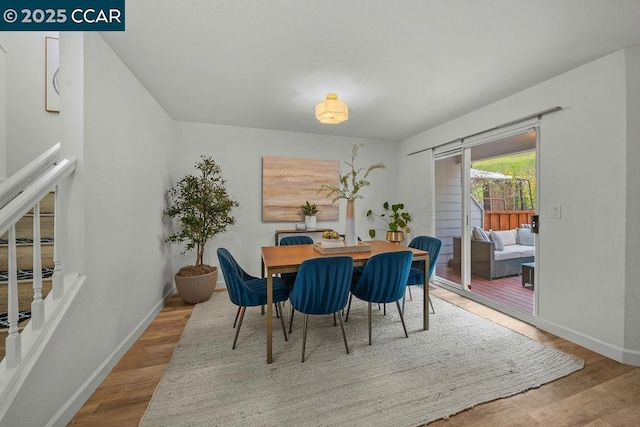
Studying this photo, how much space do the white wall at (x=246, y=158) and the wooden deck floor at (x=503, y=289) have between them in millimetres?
1888

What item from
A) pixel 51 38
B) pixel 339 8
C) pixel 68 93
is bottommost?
pixel 68 93

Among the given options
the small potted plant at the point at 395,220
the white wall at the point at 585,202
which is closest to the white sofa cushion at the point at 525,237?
the small potted plant at the point at 395,220

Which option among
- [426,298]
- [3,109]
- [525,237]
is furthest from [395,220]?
[3,109]

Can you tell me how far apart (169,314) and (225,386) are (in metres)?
1.56

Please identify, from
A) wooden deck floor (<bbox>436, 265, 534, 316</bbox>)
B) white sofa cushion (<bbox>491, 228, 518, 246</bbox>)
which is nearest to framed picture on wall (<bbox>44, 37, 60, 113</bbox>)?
wooden deck floor (<bbox>436, 265, 534, 316</bbox>)

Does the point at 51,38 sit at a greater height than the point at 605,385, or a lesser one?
greater

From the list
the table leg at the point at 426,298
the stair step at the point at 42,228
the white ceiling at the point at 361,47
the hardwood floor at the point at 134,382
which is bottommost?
the hardwood floor at the point at 134,382

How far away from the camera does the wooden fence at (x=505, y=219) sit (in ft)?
14.6

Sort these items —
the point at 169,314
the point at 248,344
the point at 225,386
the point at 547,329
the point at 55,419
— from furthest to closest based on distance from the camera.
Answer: the point at 169,314
the point at 547,329
the point at 248,344
the point at 225,386
the point at 55,419

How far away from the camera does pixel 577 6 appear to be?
5.07ft

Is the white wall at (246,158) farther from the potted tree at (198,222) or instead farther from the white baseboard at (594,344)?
the white baseboard at (594,344)

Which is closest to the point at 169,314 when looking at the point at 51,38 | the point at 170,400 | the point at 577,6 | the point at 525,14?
the point at 170,400

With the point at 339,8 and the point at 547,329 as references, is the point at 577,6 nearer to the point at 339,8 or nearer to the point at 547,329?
the point at 339,8

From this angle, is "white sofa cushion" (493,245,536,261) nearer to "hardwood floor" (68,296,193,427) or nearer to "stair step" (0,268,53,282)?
"hardwood floor" (68,296,193,427)
